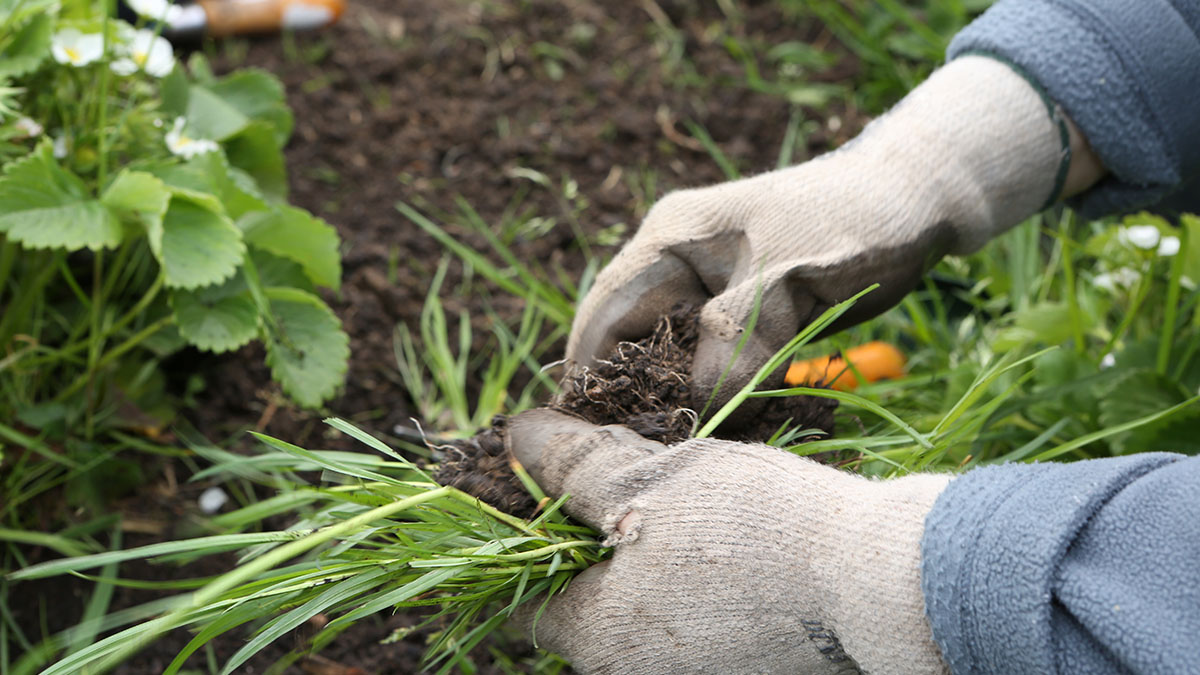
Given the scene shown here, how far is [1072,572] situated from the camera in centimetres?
80

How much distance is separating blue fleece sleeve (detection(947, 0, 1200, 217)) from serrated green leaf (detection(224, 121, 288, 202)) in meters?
1.24

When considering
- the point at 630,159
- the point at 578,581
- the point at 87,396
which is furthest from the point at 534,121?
the point at 578,581

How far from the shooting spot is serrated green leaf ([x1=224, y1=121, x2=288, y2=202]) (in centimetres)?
175

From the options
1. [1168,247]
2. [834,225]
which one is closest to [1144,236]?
[1168,247]

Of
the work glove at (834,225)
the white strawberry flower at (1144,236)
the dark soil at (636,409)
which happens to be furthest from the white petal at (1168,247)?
the dark soil at (636,409)

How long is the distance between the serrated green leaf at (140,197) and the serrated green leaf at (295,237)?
18 cm

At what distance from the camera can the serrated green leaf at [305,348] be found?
4.90ft

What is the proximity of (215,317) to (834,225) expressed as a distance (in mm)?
947

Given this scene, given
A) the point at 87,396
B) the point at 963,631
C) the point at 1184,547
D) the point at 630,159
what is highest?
the point at 1184,547

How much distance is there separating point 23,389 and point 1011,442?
164cm

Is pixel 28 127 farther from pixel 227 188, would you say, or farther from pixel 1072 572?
pixel 1072 572

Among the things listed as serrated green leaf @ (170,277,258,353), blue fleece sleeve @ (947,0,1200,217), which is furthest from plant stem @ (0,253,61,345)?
blue fleece sleeve @ (947,0,1200,217)

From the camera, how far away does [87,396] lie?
1.57 meters

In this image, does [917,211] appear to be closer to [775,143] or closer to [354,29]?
[775,143]
